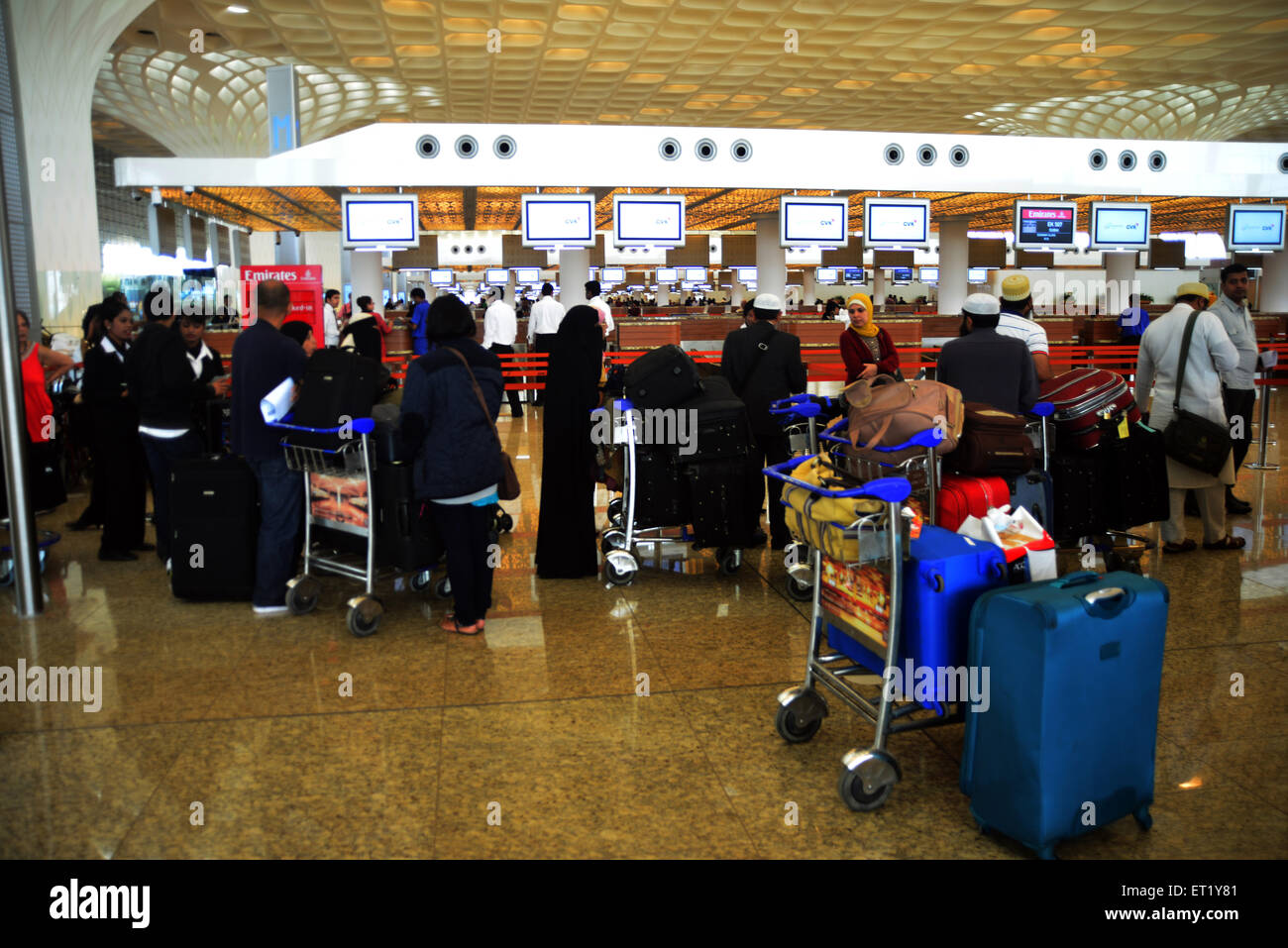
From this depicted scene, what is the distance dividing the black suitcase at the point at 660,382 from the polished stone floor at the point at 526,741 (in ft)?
3.61

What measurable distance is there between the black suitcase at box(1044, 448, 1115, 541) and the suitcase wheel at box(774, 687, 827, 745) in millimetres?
2538

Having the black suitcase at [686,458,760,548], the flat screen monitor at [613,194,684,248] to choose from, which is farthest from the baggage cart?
the flat screen monitor at [613,194,684,248]

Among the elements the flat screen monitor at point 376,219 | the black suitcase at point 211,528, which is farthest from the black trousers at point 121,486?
the flat screen monitor at point 376,219

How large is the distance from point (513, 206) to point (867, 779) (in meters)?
17.3

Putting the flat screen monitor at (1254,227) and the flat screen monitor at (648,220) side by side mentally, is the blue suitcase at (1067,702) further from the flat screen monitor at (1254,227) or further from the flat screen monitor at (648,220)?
the flat screen monitor at (1254,227)

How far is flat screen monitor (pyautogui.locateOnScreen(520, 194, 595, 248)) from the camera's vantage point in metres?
14.0

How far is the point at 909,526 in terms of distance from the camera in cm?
304

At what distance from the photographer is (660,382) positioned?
554 cm

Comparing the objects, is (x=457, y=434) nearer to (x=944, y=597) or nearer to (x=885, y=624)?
(x=885, y=624)

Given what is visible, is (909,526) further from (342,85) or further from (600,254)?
(600,254)

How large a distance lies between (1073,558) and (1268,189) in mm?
14421

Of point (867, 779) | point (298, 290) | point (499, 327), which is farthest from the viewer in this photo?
point (499, 327)

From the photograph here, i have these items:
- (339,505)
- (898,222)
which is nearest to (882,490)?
(339,505)
